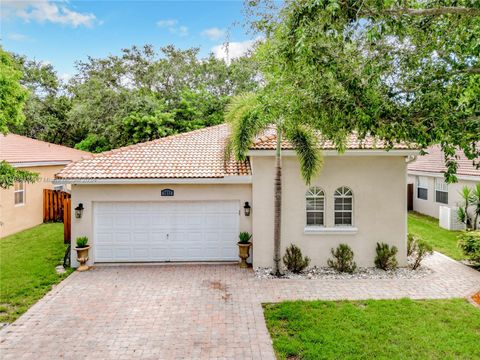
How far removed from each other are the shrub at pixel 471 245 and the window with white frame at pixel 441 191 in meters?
8.25

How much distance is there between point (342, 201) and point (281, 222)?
241 cm

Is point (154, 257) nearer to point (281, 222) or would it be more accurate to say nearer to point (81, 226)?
point (81, 226)

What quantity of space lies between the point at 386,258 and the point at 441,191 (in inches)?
462

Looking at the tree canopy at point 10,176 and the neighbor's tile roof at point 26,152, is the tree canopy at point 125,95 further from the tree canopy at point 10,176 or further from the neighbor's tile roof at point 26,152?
the tree canopy at point 10,176

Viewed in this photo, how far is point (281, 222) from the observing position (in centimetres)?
1162

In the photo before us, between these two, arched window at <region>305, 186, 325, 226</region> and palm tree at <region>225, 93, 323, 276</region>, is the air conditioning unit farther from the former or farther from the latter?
palm tree at <region>225, 93, 323, 276</region>

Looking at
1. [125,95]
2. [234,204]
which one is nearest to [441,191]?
[234,204]

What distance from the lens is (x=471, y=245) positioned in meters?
12.1

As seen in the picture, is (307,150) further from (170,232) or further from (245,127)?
(170,232)

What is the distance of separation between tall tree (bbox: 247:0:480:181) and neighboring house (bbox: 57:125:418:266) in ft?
13.1

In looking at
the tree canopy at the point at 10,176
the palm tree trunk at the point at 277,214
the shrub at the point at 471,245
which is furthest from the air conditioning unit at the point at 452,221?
the tree canopy at the point at 10,176

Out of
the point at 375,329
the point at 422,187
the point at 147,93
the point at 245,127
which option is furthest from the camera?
the point at 147,93

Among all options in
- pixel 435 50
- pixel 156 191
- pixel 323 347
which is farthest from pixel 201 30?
pixel 323 347

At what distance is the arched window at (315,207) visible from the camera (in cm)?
1182
